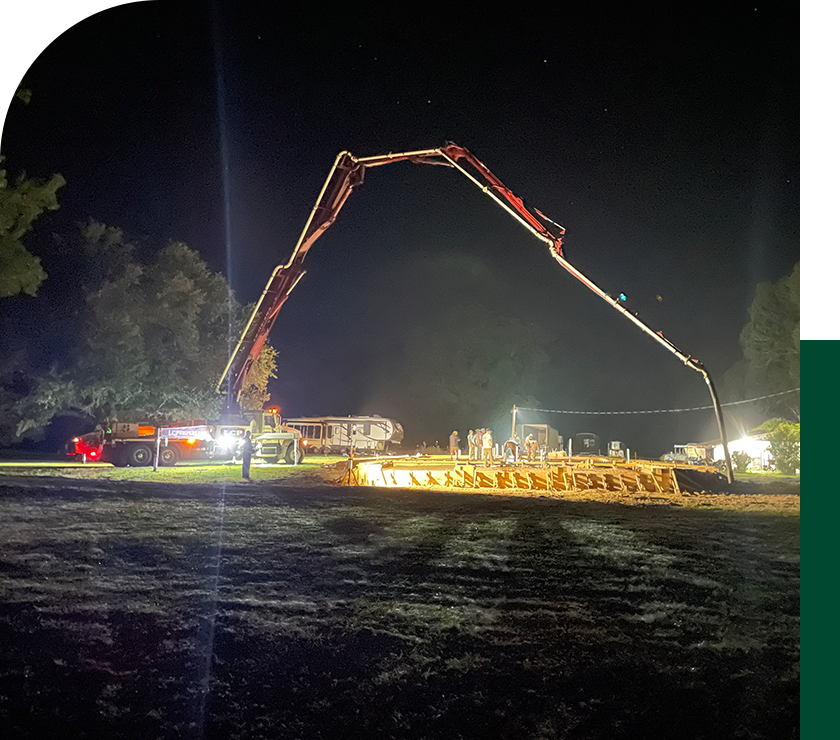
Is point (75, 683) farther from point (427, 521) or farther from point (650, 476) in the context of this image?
point (650, 476)

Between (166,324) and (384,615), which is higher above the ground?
(166,324)

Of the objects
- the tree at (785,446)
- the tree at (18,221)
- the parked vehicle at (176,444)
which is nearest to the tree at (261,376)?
the parked vehicle at (176,444)

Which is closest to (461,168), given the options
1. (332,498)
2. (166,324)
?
(332,498)

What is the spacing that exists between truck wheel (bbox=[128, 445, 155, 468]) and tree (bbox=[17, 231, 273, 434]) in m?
6.13

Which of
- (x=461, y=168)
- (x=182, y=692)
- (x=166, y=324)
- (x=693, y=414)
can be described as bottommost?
(x=182, y=692)

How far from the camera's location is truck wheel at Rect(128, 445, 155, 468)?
18859 mm

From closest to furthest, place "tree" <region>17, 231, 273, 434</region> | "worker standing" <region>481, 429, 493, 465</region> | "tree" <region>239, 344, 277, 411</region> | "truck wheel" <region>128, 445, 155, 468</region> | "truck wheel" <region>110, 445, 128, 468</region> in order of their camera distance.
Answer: "worker standing" <region>481, 429, 493, 465</region>, "truck wheel" <region>110, 445, 128, 468</region>, "truck wheel" <region>128, 445, 155, 468</region>, "tree" <region>17, 231, 273, 434</region>, "tree" <region>239, 344, 277, 411</region>

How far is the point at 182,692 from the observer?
337 centimetres

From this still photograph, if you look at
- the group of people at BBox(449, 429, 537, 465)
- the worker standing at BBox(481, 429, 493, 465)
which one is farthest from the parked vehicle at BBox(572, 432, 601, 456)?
the worker standing at BBox(481, 429, 493, 465)

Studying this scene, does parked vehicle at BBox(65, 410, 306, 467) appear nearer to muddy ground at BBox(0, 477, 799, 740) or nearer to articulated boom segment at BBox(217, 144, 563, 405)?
articulated boom segment at BBox(217, 144, 563, 405)

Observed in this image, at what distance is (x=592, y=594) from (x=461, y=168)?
1124 centimetres

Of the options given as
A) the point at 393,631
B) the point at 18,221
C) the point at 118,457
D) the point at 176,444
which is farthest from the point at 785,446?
the point at 18,221

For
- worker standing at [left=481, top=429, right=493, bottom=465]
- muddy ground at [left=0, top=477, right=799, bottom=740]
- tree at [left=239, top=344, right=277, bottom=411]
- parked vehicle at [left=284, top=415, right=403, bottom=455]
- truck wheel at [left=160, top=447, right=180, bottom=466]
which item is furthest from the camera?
parked vehicle at [left=284, top=415, right=403, bottom=455]

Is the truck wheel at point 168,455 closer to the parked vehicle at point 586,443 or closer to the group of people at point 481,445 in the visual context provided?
the group of people at point 481,445
